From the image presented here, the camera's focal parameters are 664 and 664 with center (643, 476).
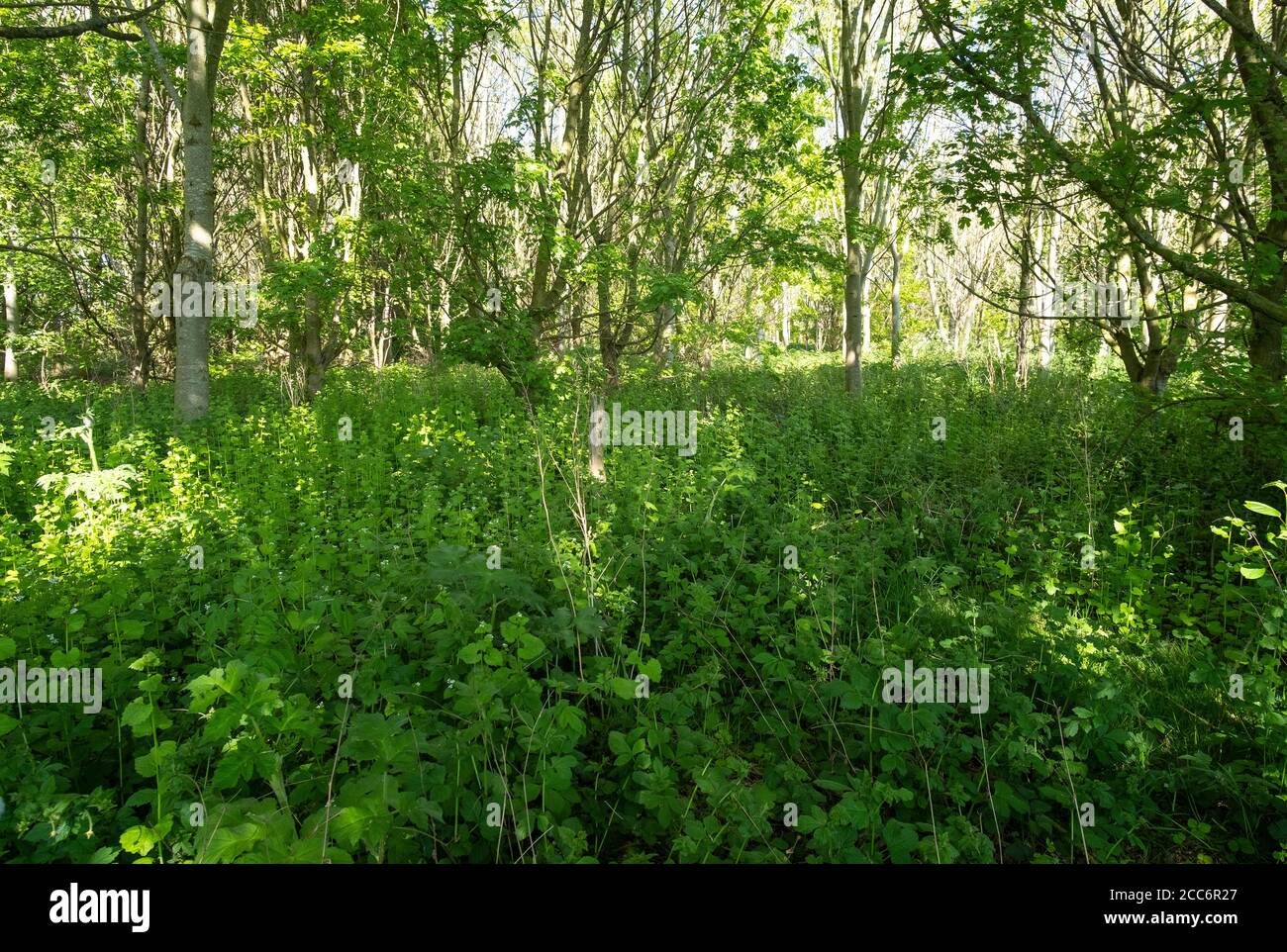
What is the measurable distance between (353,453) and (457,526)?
337cm

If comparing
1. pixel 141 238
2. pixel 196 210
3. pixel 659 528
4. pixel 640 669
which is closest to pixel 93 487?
pixel 659 528

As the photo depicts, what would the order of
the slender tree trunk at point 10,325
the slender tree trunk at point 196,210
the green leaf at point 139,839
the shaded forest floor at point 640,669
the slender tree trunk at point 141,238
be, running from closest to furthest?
1. the green leaf at point 139,839
2. the shaded forest floor at point 640,669
3. the slender tree trunk at point 196,210
4. the slender tree trunk at point 141,238
5. the slender tree trunk at point 10,325

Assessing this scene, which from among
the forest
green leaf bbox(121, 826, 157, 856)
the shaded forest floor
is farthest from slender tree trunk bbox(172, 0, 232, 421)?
green leaf bbox(121, 826, 157, 856)

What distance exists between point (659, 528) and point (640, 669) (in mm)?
2041

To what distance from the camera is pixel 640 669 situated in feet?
9.28

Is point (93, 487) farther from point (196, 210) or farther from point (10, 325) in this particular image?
point (10, 325)

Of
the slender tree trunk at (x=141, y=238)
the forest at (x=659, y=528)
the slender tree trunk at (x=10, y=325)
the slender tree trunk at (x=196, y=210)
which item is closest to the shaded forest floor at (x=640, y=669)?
the forest at (x=659, y=528)

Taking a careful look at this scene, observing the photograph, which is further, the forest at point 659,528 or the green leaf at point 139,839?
the forest at point 659,528

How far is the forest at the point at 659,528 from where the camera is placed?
245cm

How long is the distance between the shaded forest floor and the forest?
0.09 feet

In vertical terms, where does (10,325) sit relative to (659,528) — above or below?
above

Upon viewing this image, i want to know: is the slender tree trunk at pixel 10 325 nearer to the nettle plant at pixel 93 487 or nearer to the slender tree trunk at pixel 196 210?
the slender tree trunk at pixel 196 210

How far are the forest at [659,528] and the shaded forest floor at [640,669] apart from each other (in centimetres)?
3

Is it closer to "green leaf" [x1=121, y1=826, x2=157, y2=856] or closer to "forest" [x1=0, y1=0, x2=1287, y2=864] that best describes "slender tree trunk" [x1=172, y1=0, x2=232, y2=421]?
"forest" [x1=0, y1=0, x2=1287, y2=864]
